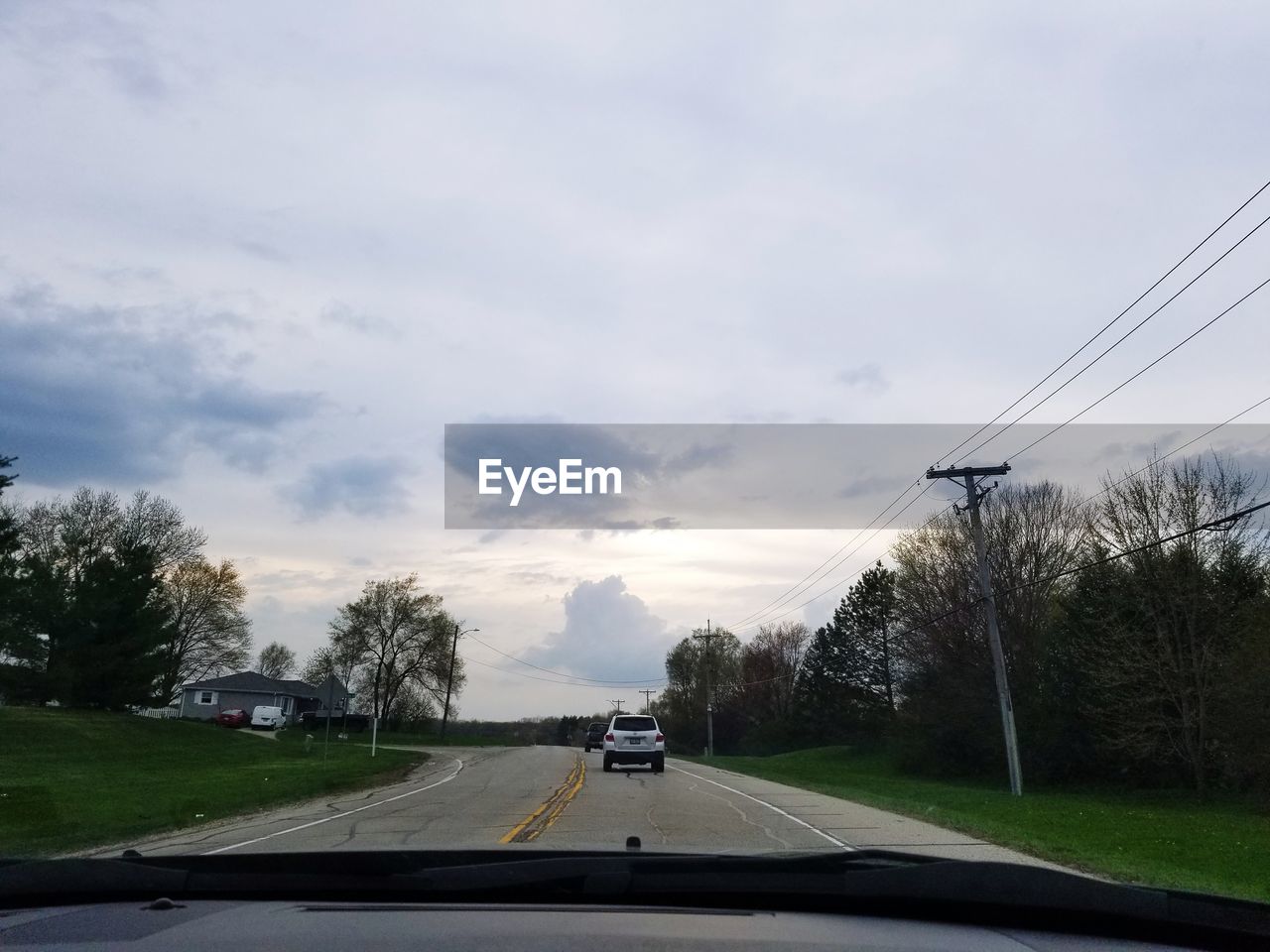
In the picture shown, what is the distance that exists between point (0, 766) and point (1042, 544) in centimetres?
4132

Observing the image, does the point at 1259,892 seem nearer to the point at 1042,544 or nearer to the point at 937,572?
the point at 1042,544

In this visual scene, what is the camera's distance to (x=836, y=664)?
255 ft

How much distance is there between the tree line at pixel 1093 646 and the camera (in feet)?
104

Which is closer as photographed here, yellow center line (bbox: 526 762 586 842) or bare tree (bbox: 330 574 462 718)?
yellow center line (bbox: 526 762 586 842)

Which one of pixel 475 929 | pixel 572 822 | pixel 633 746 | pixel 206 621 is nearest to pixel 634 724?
pixel 633 746

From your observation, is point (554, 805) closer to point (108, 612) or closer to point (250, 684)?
point (108, 612)

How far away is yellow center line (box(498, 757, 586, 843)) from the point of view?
46.7 feet

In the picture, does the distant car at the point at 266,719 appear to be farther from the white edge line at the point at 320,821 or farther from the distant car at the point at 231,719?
the white edge line at the point at 320,821

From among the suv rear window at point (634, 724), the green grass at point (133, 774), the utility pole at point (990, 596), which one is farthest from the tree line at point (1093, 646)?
the green grass at point (133, 774)

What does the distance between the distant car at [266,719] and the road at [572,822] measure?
56021 millimetres

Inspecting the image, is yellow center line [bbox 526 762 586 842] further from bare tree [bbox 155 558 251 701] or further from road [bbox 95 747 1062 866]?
bare tree [bbox 155 558 251 701]

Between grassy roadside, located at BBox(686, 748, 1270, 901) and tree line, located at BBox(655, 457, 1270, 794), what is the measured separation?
217cm

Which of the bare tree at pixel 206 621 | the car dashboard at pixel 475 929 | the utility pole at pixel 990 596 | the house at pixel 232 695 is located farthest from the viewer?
the house at pixel 232 695

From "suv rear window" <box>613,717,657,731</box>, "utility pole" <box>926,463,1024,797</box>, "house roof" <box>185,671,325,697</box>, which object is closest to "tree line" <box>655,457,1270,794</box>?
"utility pole" <box>926,463,1024,797</box>
